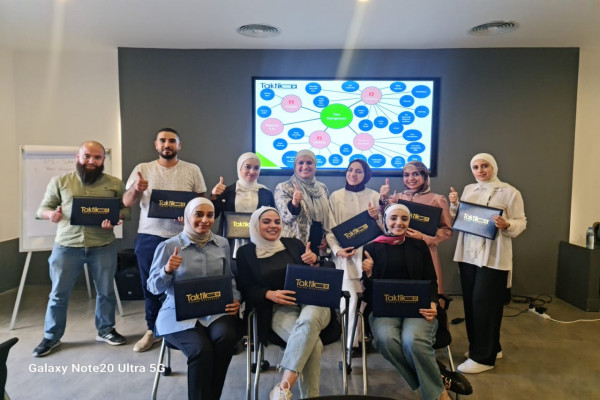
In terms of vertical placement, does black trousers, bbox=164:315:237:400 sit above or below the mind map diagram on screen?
below

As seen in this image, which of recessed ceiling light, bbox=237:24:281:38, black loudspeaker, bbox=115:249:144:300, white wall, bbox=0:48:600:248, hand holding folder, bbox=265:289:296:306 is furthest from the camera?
white wall, bbox=0:48:600:248

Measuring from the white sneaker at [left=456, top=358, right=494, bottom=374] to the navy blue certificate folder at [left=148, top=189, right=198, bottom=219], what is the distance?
2.37 metres

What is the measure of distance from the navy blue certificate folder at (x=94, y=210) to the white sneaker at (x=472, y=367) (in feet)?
9.40

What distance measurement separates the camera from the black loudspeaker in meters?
4.42

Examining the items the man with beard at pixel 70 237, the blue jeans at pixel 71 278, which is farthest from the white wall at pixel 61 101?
the blue jeans at pixel 71 278

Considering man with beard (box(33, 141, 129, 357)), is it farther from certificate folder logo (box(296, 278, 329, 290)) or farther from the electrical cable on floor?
the electrical cable on floor

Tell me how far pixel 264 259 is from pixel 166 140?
1.30m

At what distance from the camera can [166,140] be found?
Result: 314 centimetres

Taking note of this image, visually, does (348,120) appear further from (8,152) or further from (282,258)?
(8,152)

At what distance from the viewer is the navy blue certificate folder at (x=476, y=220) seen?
2.73 metres

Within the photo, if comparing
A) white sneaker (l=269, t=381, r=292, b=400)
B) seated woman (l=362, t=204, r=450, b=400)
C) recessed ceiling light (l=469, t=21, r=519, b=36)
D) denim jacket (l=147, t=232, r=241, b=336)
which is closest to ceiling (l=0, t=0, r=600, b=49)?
recessed ceiling light (l=469, t=21, r=519, b=36)

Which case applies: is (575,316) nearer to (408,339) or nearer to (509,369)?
(509,369)

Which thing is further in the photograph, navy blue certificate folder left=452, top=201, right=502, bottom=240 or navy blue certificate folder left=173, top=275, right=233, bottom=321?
navy blue certificate folder left=452, top=201, right=502, bottom=240

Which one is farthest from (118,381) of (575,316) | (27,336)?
(575,316)
